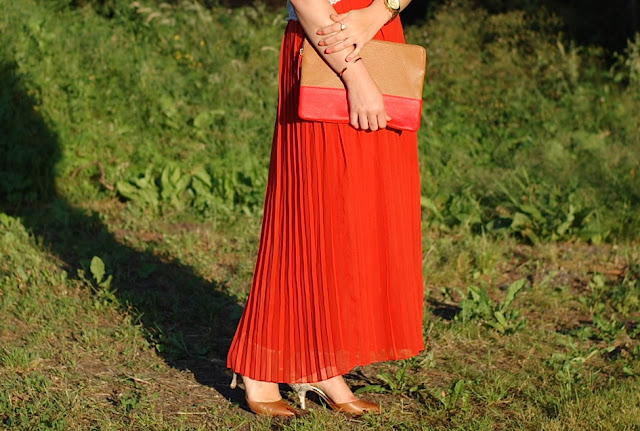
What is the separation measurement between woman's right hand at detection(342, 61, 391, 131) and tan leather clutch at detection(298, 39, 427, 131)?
2 cm

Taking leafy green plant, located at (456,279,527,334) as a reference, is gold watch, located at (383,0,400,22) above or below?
above

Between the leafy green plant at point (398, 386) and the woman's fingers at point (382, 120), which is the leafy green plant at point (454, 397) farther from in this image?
the woman's fingers at point (382, 120)

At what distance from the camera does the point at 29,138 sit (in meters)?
6.53

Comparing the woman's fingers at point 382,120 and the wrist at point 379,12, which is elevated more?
the wrist at point 379,12

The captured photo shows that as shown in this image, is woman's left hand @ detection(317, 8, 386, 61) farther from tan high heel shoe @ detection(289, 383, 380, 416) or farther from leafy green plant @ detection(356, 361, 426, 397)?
leafy green plant @ detection(356, 361, 426, 397)

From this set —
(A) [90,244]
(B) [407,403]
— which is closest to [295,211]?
(B) [407,403]

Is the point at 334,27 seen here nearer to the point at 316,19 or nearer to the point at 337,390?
the point at 316,19

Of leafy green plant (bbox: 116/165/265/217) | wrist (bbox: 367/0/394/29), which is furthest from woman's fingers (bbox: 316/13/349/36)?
leafy green plant (bbox: 116/165/265/217)

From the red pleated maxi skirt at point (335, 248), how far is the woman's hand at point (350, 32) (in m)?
0.08

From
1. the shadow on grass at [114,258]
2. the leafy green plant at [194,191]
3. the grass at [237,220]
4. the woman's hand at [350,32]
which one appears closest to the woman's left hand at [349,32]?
the woman's hand at [350,32]

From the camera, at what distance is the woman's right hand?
275cm

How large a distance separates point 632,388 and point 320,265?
141cm

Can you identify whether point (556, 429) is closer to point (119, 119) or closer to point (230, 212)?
point (230, 212)

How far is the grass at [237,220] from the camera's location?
344 cm
